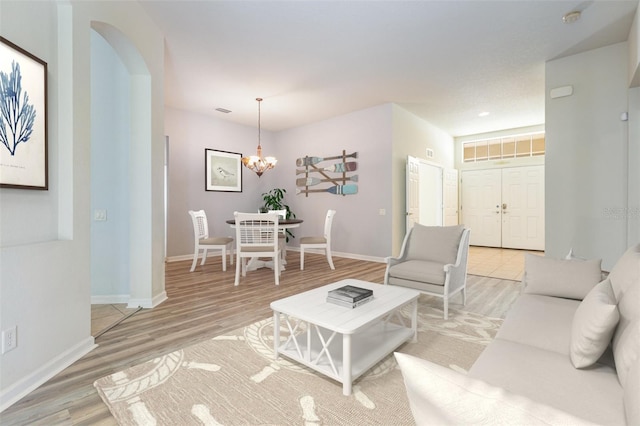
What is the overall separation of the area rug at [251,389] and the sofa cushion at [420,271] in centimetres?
65

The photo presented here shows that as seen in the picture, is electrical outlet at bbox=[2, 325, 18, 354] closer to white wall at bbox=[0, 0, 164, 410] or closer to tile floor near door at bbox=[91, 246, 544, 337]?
white wall at bbox=[0, 0, 164, 410]

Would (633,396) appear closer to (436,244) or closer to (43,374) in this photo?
(436,244)

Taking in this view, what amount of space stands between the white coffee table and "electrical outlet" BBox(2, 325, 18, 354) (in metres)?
1.40

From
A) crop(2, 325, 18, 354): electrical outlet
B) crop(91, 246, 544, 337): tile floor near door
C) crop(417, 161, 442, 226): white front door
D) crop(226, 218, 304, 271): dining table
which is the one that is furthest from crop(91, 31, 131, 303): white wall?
crop(417, 161, 442, 226): white front door

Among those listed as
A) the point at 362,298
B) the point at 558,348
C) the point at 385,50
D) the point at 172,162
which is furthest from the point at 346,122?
the point at 558,348

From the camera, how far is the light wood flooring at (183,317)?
1.56m

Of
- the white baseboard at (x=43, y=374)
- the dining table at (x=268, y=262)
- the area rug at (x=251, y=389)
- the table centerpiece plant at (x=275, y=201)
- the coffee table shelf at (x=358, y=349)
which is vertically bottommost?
the area rug at (x=251, y=389)

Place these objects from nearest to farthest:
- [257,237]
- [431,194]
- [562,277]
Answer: [562,277], [257,237], [431,194]

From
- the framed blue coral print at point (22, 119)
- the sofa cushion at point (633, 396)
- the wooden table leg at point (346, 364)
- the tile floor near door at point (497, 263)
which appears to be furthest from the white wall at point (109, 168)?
the tile floor near door at point (497, 263)

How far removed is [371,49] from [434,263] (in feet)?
8.52

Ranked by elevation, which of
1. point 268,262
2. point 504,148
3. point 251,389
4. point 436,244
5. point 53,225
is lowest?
point 251,389

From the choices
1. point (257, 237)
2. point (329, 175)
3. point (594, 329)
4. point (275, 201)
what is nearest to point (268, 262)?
point (257, 237)

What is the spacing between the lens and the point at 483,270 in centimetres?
490

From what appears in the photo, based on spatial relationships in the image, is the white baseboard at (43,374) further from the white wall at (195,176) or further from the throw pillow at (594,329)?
the white wall at (195,176)
